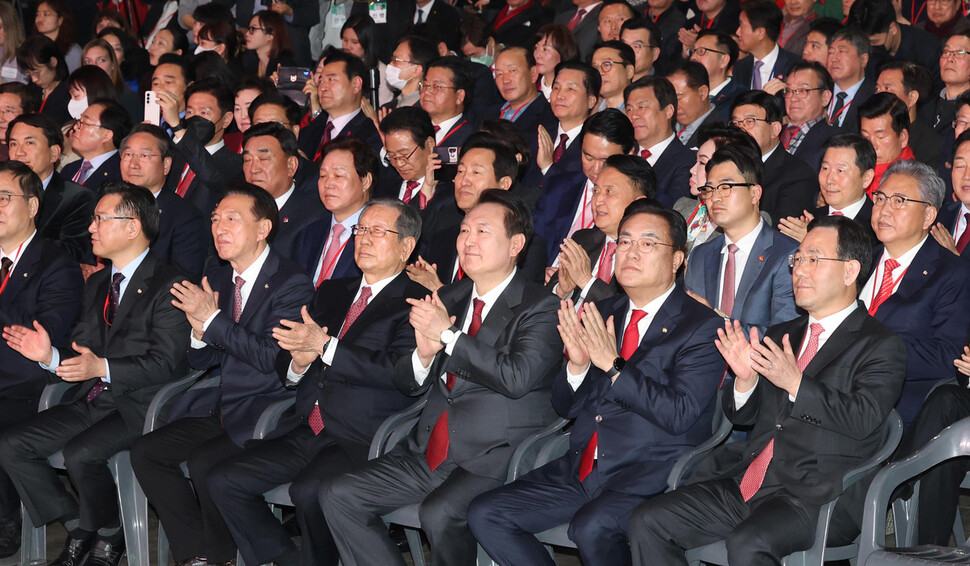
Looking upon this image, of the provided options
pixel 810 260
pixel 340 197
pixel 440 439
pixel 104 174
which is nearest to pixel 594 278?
pixel 440 439

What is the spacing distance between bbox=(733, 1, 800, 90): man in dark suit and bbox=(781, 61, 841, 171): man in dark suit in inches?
51.2

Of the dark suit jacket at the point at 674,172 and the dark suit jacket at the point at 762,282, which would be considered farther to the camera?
the dark suit jacket at the point at 674,172

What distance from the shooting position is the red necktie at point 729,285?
455 cm

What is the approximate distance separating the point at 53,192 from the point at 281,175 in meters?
1.26

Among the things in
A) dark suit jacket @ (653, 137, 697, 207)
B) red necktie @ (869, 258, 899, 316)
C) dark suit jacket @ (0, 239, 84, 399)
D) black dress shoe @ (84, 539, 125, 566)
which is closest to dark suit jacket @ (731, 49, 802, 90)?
dark suit jacket @ (653, 137, 697, 207)

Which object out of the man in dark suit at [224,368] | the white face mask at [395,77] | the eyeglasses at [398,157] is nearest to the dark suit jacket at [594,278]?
the man in dark suit at [224,368]

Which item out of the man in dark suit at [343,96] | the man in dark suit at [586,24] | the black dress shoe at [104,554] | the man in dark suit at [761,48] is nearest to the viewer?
the black dress shoe at [104,554]

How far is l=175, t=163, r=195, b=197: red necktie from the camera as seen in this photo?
22.0ft

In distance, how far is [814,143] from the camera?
604 cm

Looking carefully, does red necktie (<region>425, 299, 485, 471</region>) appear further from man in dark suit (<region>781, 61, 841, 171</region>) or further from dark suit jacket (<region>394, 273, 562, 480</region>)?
man in dark suit (<region>781, 61, 841, 171</region>)

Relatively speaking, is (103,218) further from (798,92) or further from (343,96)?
(798,92)

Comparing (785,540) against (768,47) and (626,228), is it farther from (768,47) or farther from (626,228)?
(768,47)

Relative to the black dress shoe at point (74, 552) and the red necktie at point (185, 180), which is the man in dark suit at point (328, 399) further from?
the red necktie at point (185, 180)

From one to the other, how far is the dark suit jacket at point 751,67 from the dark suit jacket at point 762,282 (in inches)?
131
